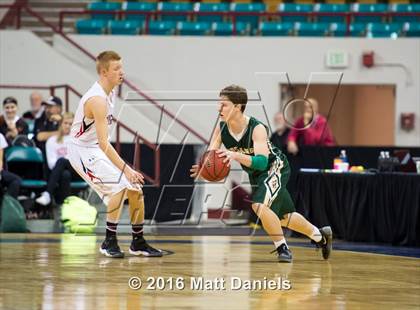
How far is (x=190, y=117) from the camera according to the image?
18016 mm

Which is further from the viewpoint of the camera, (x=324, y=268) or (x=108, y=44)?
(x=108, y=44)

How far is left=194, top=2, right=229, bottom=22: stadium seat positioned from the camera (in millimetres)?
19188

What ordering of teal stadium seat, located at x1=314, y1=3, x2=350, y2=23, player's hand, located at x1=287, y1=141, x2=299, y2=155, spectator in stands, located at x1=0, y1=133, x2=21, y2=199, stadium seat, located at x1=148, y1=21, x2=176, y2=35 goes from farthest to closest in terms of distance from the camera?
teal stadium seat, located at x1=314, y1=3, x2=350, y2=23, stadium seat, located at x1=148, y1=21, x2=176, y2=35, player's hand, located at x1=287, y1=141, x2=299, y2=155, spectator in stands, located at x1=0, y1=133, x2=21, y2=199

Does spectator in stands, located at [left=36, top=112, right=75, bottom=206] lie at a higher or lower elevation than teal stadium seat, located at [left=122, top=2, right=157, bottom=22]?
lower

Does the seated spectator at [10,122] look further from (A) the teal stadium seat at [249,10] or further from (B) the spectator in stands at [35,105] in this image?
(A) the teal stadium seat at [249,10]

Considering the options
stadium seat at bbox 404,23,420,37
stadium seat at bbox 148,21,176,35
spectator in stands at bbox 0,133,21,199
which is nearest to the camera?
spectator in stands at bbox 0,133,21,199

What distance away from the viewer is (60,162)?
1334 centimetres

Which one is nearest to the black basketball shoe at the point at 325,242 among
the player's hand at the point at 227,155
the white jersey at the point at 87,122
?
the player's hand at the point at 227,155

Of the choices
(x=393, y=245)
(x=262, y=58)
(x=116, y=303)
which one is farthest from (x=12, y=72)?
(x=116, y=303)

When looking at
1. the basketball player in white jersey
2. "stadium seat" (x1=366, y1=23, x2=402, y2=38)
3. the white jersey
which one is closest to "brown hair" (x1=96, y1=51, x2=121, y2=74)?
the basketball player in white jersey

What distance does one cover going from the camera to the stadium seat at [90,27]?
60.5 ft

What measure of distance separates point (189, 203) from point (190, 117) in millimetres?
3892

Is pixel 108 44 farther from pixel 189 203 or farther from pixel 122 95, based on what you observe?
pixel 189 203

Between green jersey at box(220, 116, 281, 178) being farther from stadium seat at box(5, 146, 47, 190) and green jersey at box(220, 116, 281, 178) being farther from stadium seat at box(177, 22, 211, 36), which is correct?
stadium seat at box(177, 22, 211, 36)
